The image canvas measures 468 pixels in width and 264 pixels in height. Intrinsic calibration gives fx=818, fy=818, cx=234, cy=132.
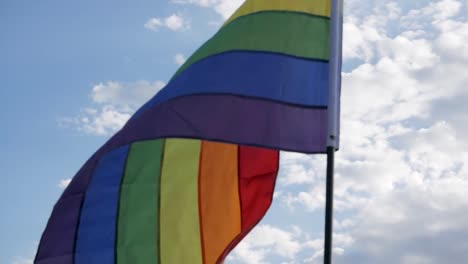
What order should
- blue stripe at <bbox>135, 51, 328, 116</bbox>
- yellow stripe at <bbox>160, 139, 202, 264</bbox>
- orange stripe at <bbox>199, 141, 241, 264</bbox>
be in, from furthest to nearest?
orange stripe at <bbox>199, 141, 241, 264</bbox>, yellow stripe at <bbox>160, 139, 202, 264</bbox>, blue stripe at <bbox>135, 51, 328, 116</bbox>

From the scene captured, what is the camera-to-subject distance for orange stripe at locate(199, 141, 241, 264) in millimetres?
12211

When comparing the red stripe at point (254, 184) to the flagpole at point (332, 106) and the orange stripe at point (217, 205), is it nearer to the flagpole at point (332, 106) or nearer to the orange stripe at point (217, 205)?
Answer: the orange stripe at point (217, 205)

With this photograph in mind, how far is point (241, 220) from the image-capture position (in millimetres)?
12258

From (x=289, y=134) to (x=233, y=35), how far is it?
7.01ft

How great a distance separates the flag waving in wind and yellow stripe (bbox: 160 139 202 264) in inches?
0.6

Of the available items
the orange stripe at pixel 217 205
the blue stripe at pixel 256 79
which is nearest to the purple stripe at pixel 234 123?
the blue stripe at pixel 256 79

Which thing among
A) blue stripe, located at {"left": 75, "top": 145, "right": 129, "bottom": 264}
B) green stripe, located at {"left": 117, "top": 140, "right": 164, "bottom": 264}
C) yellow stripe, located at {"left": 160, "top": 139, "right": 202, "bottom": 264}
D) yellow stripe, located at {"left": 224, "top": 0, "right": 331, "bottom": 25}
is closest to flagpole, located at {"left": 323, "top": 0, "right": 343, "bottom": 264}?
yellow stripe, located at {"left": 224, "top": 0, "right": 331, "bottom": 25}

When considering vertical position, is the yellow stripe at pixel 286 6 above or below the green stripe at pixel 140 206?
above

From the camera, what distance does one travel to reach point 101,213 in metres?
12.1

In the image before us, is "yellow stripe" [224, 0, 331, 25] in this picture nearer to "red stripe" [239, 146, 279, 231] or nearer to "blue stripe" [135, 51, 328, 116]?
"blue stripe" [135, 51, 328, 116]

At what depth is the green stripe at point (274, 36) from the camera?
11188mm

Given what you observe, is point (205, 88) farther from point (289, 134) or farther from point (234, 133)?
point (289, 134)

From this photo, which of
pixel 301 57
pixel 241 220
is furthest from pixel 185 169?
pixel 301 57

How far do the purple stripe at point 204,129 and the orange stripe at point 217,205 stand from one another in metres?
1.25
